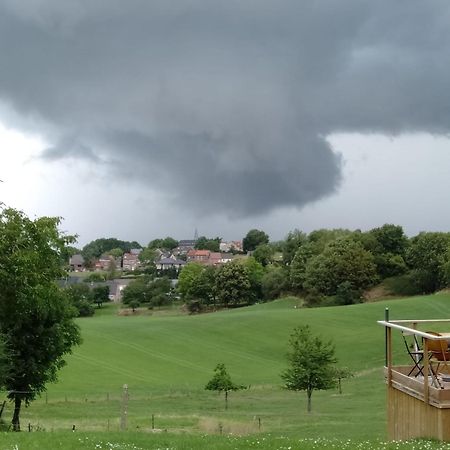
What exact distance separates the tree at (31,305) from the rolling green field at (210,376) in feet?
8.59

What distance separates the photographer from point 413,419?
1488 cm

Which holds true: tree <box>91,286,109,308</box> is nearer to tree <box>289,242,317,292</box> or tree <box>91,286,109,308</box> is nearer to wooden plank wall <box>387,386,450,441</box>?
tree <box>289,242,317,292</box>

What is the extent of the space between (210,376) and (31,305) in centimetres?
3573

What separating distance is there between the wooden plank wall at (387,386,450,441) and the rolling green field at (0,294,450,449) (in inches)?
117

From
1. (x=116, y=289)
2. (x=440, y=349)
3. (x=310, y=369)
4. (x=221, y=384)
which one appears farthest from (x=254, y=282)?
(x=440, y=349)

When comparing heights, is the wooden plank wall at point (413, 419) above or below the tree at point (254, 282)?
below

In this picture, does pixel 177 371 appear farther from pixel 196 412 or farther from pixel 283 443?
pixel 283 443

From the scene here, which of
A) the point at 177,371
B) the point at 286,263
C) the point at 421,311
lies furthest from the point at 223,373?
the point at 286,263

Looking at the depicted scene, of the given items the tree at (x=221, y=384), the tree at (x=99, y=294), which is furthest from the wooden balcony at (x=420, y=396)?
the tree at (x=99, y=294)

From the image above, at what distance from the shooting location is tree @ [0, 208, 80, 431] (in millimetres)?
25938

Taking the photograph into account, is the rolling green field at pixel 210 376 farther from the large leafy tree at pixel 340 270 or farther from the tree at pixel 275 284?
the tree at pixel 275 284

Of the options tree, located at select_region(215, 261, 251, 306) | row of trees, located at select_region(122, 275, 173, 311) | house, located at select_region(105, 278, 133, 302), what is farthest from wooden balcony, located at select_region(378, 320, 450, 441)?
house, located at select_region(105, 278, 133, 302)

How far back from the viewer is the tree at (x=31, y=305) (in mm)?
25938

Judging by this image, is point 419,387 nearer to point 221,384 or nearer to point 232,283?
point 221,384
